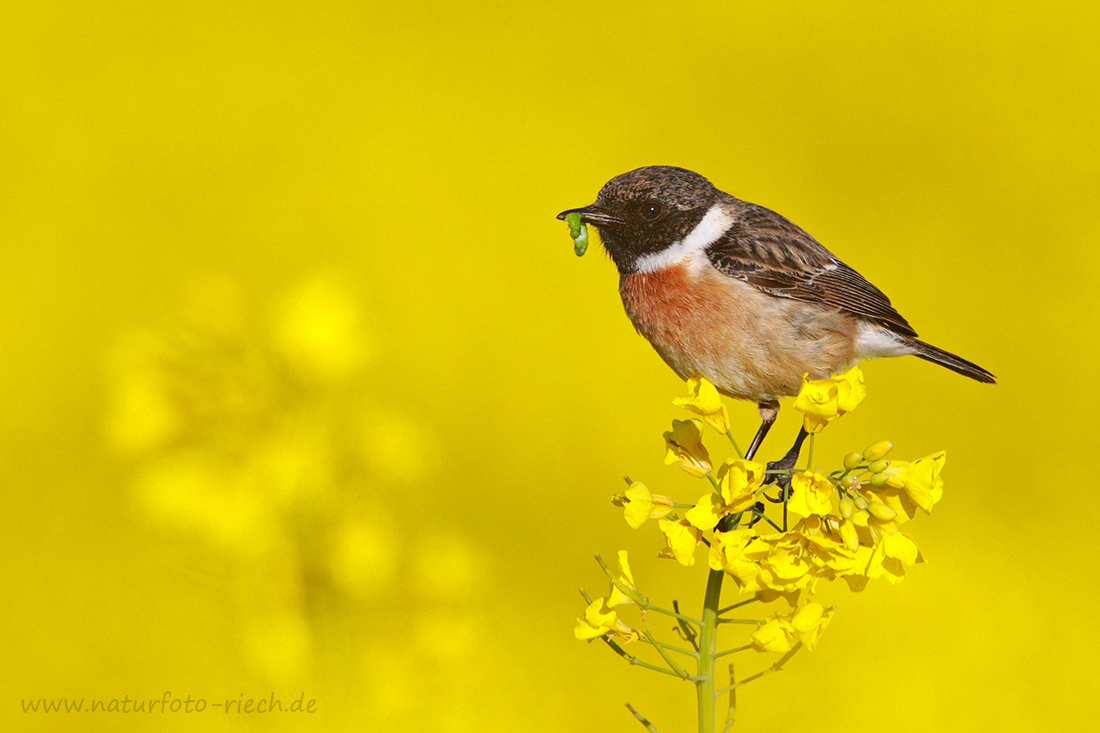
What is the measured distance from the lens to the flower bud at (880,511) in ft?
5.52

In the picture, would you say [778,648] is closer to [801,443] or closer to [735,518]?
[735,518]

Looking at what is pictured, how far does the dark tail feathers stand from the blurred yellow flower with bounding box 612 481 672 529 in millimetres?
932

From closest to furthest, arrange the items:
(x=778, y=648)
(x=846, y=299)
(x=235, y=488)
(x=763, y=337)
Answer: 1. (x=778, y=648)
2. (x=763, y=337)
3. (x=846, y=299)
4. (x=235, y=488)

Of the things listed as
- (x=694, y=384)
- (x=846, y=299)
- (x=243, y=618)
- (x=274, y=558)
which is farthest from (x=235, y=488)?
(x=846, y=299)

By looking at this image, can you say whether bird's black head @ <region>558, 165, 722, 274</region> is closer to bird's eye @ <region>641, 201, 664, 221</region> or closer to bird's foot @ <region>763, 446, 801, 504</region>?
bird's eye @ <region>641, 201, 664, 221</region>

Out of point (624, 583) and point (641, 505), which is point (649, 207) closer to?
point (641, 505)

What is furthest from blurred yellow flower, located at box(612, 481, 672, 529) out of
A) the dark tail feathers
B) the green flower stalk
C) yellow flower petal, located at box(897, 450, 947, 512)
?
the dark tail feathers

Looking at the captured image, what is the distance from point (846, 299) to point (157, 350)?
76.4 inches

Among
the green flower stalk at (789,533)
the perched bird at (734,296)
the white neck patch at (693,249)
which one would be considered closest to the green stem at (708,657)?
the green flower stalk at (789,533)

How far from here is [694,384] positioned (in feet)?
6.11

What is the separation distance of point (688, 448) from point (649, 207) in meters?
0.68

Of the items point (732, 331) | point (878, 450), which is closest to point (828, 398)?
point (878, 450)

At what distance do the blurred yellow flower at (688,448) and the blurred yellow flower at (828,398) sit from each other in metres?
0.23

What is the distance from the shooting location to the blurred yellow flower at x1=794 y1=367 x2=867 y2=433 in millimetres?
1742
